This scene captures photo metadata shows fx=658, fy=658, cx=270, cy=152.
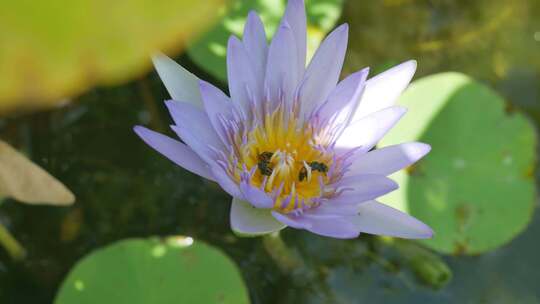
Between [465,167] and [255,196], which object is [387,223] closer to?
[255,196]

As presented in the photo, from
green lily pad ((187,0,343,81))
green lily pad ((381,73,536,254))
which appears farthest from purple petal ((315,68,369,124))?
green lily pad ((187,0,343,81))

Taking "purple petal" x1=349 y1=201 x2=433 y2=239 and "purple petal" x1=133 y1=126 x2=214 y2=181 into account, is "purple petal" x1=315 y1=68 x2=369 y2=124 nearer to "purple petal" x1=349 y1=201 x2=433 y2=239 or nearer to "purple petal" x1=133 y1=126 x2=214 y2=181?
"purple petal" x1=349 y1=201 x2=433 y2=239

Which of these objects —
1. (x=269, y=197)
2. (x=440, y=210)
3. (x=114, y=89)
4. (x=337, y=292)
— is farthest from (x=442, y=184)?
(x=114, y=89)

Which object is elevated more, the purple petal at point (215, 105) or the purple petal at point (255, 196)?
the purple petal at point (215, 105)

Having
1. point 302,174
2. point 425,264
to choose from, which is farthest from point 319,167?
point 425,264

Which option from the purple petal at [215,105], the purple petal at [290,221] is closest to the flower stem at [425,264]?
the purple petal at [290,221]

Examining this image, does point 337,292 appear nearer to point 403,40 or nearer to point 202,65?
point 202,65

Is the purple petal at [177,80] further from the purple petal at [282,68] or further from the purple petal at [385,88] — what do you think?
the purple petal at [385,88]
